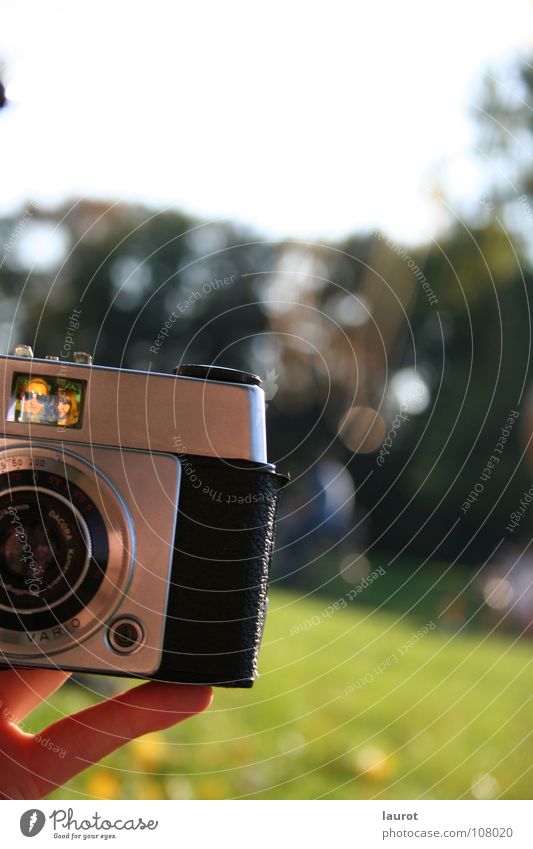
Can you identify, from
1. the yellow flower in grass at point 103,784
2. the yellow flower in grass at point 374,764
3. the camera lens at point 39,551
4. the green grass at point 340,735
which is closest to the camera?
the camera lens at point 39,551

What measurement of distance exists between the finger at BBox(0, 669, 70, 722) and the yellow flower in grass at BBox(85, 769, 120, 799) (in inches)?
24.4

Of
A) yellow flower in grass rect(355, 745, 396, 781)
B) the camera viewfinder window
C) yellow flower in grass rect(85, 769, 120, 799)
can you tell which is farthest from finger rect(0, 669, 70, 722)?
yellow flower in grass rect(355, 745, 396, 781)

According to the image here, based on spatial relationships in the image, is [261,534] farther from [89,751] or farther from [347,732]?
[347,732]

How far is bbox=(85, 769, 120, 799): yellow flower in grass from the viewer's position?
148cm

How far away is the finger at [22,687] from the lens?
34.5 inches

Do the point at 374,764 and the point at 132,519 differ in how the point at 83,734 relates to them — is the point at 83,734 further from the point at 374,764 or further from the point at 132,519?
the point at 374,764

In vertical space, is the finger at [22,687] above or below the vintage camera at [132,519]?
below

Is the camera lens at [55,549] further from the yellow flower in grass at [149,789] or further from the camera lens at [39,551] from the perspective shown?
the yellow flower in grass at [149,789]

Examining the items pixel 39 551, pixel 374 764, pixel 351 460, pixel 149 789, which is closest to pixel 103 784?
pixel 149 789

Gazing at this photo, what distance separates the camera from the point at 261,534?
878mm

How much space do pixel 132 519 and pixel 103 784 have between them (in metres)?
0.86

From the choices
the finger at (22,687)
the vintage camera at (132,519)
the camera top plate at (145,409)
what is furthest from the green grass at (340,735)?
the camera top plate at (145,409)

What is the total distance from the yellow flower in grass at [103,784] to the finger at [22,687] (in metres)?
0.62

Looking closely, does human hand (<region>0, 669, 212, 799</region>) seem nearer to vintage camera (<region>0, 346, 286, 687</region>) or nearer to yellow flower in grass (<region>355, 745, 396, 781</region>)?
vintage camera (<region>0, 346, 286, 687</region>)
